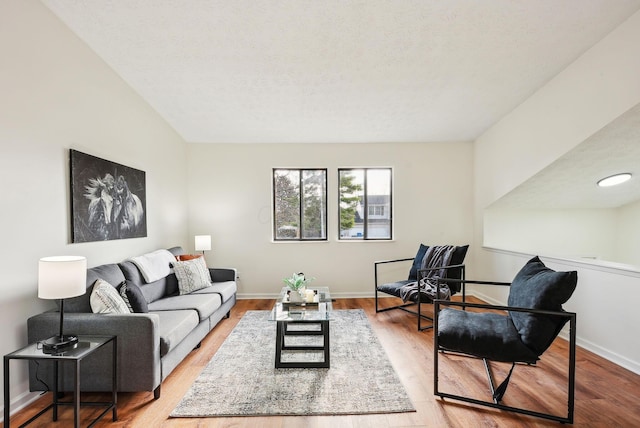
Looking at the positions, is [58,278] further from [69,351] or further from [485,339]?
[485,339]

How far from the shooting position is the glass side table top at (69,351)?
5.81ft

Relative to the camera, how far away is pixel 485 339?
6.92 ft

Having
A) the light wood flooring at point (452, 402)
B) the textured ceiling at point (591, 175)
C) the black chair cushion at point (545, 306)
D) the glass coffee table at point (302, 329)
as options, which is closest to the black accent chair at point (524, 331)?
the black chair cushion at point (545, 306)

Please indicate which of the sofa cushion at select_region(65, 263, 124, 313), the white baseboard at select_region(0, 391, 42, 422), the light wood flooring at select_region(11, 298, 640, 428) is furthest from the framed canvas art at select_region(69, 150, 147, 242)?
the light wood flooring at select_region(11, 298, 640, 428)

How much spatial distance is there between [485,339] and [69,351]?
251 cm

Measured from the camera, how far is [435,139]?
495cm

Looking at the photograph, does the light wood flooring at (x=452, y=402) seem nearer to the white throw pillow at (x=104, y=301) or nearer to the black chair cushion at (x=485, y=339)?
the black chair cushion at (x=485, y=339)

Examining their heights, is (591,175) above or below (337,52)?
below

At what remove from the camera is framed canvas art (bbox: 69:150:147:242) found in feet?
8.66

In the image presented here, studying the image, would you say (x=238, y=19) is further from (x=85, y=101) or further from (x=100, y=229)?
(x=100, y=229)

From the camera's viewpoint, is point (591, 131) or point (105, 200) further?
point (105, 200)

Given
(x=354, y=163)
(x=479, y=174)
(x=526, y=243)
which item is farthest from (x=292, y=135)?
(x=526, y=243)

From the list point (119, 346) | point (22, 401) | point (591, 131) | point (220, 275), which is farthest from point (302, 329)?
point (591, 131)

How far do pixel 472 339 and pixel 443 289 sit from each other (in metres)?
1.63
